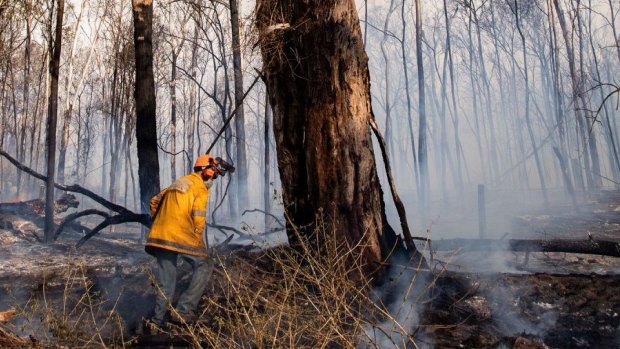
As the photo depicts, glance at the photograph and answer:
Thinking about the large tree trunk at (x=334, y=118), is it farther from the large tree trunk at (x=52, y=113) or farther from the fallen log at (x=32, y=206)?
the fallen log at (x=32, y=206)

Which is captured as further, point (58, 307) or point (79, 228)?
point (79, 228)

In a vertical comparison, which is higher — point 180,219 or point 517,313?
point 180,219

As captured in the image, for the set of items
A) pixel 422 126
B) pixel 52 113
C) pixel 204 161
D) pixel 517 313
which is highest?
pixel 422 126

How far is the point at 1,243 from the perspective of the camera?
8562 mm

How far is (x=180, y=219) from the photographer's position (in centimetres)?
457

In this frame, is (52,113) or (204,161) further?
(52,113)

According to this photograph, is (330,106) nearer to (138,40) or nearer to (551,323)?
(551,323)

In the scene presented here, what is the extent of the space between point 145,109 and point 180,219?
11.6ft

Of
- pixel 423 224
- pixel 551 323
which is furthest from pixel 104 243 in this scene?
pixel 423 224

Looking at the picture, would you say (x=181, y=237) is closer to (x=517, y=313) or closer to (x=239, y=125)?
(x=517, y=313)

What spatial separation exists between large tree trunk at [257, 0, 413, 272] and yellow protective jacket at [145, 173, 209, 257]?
3.16 ft

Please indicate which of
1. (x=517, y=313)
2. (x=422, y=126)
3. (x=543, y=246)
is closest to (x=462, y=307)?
(x=517, y=313)

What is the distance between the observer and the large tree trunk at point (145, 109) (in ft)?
24.1

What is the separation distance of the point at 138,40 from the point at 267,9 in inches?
139
